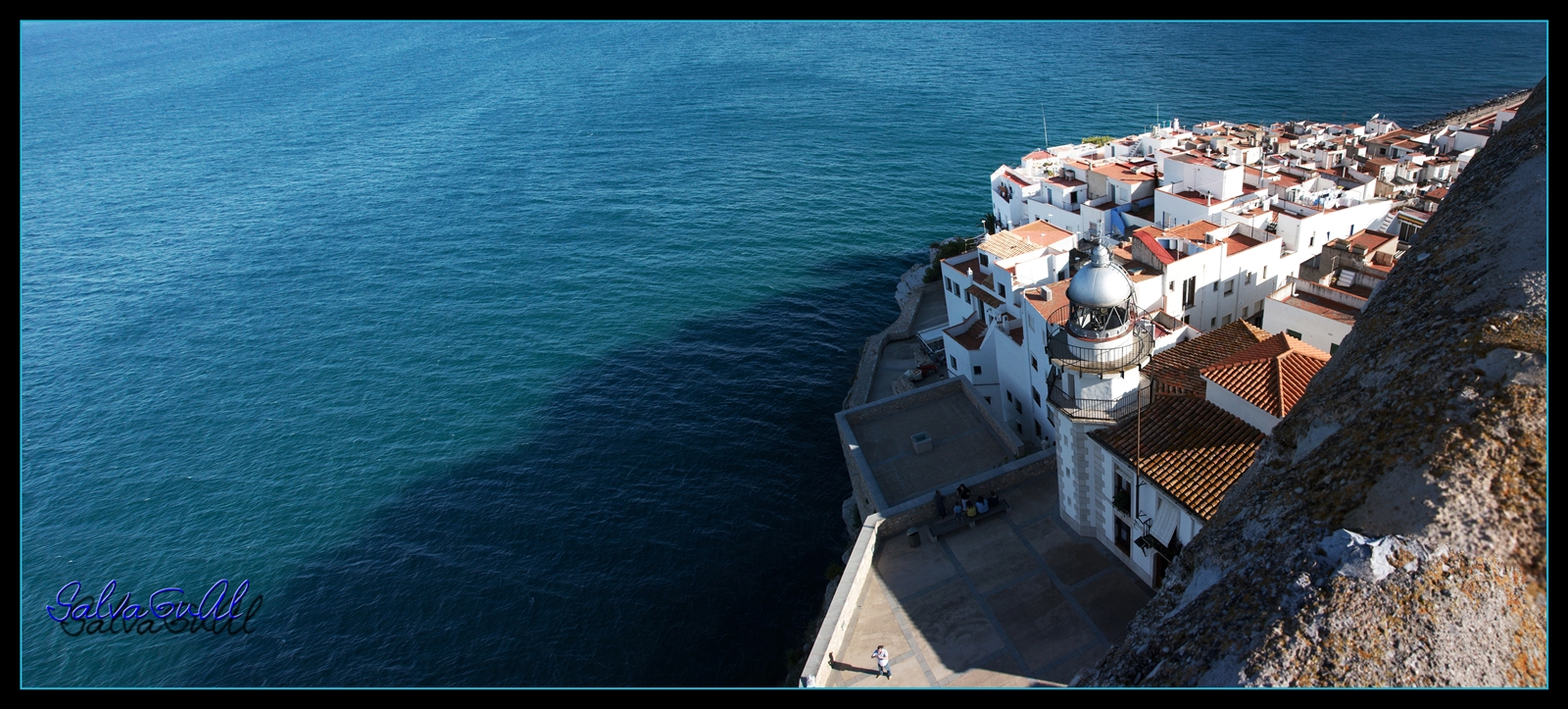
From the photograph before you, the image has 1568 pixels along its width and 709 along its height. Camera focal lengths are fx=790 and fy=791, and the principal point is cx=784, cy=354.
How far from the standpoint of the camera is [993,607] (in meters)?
25.7

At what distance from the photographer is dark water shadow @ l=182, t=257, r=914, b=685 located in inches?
1385

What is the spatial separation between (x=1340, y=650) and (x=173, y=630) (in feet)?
158

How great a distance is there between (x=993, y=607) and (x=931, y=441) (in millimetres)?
11192

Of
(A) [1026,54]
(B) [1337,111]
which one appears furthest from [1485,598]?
(A) [1026,54]

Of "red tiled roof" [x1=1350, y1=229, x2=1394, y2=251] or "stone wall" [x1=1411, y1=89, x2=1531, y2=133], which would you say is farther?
"stone wall" [x1=1411, y1=89, x2=1531, y2=133]

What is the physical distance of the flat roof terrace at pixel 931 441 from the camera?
3375 centimetres

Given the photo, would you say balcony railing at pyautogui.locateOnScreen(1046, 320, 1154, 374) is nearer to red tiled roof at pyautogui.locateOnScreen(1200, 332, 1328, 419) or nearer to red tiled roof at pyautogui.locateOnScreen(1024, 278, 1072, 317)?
red tiled roof at pyautogui.locateOnScreen(1200, 332, 1328, 419)

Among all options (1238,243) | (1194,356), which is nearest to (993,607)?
(1194,356)

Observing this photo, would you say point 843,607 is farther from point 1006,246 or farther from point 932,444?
point 1006,246

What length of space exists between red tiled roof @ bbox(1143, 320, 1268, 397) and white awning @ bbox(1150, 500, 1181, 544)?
4.92 metres

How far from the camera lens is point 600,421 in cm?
5194

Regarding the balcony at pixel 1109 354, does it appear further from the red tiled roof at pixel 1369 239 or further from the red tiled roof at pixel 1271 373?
the red tiled roof at pixel 1369 239

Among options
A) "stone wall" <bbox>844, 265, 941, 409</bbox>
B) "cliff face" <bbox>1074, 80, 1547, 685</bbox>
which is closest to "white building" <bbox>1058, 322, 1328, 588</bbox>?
"cliff face" <bbox>1074, 80, 1547, 685</bbox>
